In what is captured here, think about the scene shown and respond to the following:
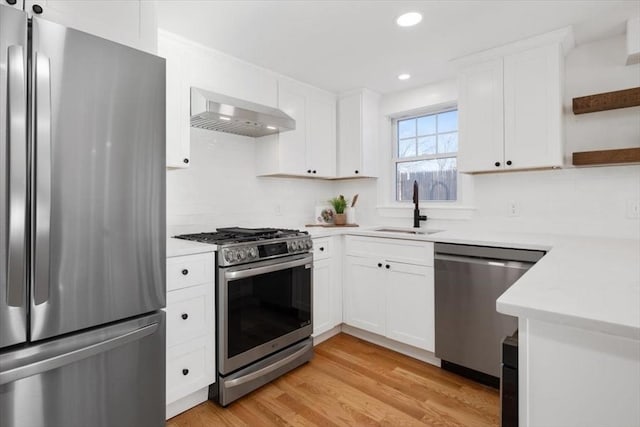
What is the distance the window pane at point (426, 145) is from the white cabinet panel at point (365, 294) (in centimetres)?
127

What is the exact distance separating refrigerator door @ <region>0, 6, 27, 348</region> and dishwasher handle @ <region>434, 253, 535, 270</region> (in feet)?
7.48

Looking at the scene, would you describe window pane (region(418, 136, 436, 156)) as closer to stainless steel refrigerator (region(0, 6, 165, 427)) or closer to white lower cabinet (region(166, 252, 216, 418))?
white lower cabinet (region(166, 252, 216, 418))

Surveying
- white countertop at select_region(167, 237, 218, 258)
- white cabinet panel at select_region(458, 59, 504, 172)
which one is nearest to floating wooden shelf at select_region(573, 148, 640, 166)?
white cabinet panel at select_region(458, 59, 504, 172)

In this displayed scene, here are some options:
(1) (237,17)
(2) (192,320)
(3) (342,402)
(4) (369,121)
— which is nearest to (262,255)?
(2) (192,320)

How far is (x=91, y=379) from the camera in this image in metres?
1.27

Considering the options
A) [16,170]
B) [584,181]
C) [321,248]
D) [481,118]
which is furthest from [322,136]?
[16,170]

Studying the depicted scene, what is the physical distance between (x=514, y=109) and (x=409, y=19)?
1023 mm

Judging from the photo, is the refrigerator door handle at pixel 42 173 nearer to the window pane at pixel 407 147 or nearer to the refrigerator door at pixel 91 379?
the refrigerator door at pixel 91 379

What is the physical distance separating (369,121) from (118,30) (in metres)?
2.38

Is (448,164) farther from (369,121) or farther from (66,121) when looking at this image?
(66,121)

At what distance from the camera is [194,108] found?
227cm

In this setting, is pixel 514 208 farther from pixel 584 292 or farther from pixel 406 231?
pixel 584 292

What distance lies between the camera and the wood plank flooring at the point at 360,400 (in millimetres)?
1894

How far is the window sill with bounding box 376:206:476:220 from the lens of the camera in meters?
2.97
